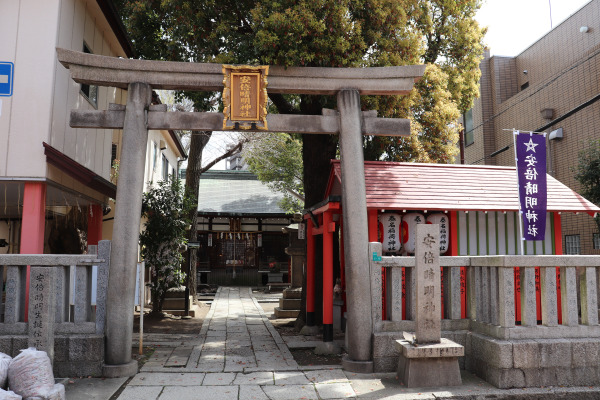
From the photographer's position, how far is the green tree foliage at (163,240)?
14109mm

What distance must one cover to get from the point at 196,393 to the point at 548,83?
56.5ft

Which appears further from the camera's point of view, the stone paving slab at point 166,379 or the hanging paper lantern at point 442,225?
the hanging paper lantern at point 442,225

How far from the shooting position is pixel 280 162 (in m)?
24.7

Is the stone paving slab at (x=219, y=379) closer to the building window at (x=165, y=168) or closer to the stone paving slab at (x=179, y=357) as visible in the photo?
the stone paving slab at (x=179, y=357)

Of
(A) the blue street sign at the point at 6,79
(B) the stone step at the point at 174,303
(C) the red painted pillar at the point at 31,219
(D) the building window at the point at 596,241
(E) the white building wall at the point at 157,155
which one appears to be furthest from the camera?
(E) the white building wall at the point at 157,155

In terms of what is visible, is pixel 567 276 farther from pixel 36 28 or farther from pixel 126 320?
pixel 36 28

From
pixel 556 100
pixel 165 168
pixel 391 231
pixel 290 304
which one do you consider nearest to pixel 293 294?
pixel 290 304

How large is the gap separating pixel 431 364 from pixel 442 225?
405 cm

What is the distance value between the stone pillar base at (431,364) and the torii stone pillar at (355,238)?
77cm

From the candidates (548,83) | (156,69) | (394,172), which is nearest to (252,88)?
(156,69)

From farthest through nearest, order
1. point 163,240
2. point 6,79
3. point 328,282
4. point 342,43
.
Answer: point 163,240 < point 342,43 < point 328,282 < point 6,79

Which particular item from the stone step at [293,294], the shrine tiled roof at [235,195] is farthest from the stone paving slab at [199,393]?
the shrine tiled roof at [235,195]

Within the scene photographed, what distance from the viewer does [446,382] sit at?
6863 mm

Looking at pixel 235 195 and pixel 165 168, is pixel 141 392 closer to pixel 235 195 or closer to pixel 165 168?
pixel 165 168
